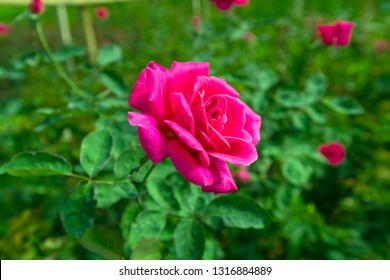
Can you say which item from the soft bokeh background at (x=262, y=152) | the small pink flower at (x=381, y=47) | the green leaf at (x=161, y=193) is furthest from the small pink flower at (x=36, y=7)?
the small pink flower at (x=381, y=47)

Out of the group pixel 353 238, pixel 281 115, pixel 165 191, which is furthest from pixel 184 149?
pixel 353 238

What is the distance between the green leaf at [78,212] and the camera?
85 centimetres

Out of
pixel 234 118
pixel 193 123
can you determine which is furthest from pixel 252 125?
pixel 193 123

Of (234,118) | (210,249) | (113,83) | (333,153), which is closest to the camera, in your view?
(234,118)

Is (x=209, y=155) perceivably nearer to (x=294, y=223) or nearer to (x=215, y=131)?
(x=215, y=131)

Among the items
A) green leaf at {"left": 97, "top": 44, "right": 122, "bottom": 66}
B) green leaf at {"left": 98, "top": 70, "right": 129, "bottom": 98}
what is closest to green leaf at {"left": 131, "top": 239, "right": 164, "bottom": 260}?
green leaf at {"left": 98, "top": 70, "right": 129, "bottom": 98}

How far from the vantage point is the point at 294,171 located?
1.63m

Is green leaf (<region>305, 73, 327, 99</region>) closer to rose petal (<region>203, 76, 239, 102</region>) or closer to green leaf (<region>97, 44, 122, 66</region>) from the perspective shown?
green leaf (<region>97, 44, 122, 66</region>)

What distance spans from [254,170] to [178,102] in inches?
48.1

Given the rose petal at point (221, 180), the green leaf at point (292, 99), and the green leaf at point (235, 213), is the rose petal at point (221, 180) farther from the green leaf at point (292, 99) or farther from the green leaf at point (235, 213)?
the green leaf at point (292, 99)

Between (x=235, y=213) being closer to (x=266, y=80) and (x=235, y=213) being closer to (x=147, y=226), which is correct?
(x=147, y=226)

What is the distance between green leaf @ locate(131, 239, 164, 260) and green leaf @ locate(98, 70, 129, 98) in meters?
0.62

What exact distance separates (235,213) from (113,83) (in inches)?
28.1

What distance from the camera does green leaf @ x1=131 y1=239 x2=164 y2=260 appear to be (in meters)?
0.96
